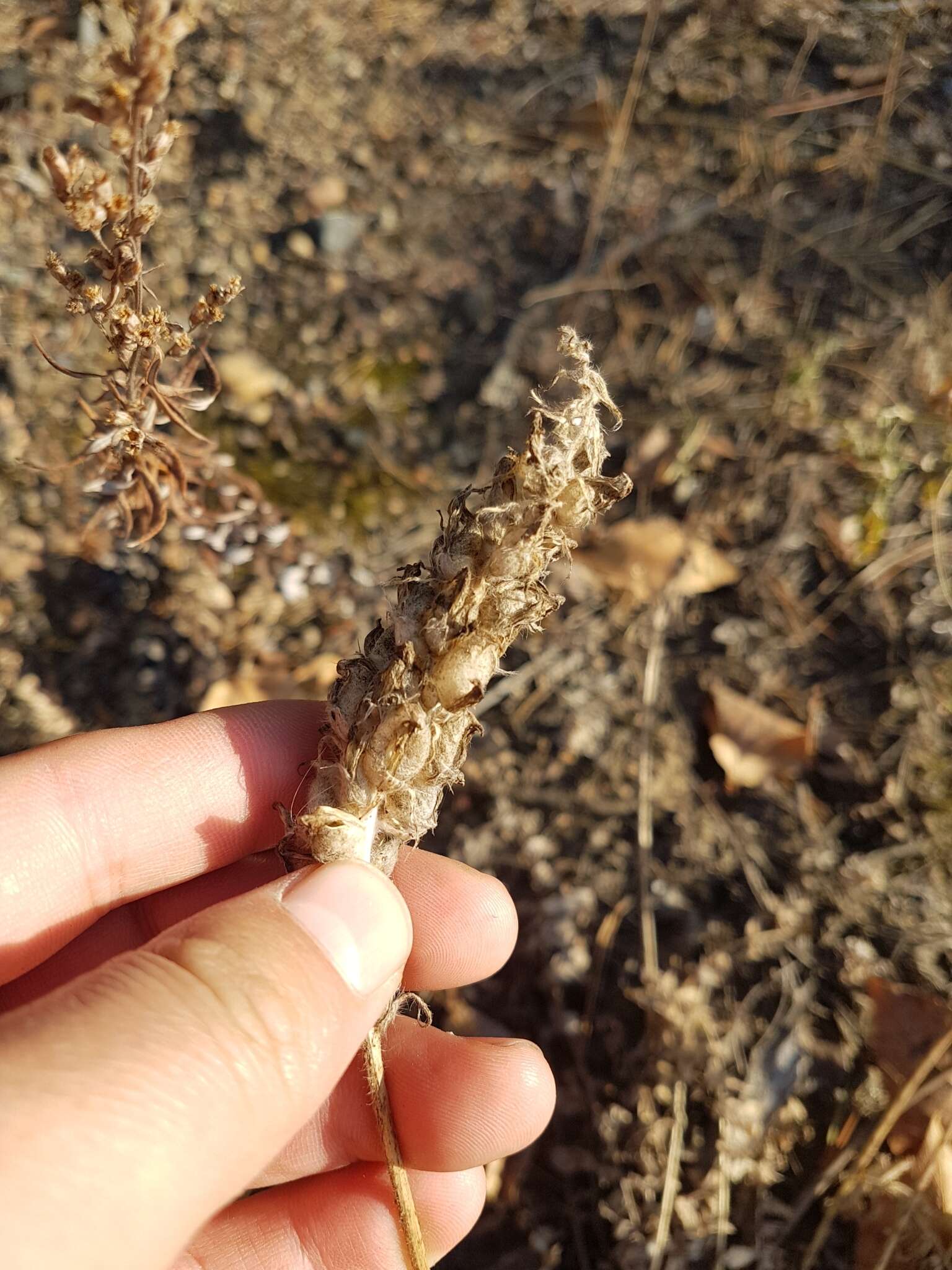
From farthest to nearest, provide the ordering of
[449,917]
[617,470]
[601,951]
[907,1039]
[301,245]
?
1. [301,245]
2. [617,470]
3. [601,951]
4. [907,1039]
5. [449,917]

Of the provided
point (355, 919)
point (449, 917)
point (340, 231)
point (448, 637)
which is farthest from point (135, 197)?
point (340, 231)

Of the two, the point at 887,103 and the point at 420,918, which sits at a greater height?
the point at 887,103

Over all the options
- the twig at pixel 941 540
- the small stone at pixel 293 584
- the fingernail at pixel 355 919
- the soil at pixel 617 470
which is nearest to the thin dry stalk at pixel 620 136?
the soil at pixel 617 470

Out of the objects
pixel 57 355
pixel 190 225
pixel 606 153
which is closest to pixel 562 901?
pixel 57 355

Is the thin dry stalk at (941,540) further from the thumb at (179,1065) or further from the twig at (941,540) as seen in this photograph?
the thumb at (179,1065)

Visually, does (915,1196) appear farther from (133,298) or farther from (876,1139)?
(133,298)

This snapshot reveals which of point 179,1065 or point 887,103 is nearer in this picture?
point 179,1065

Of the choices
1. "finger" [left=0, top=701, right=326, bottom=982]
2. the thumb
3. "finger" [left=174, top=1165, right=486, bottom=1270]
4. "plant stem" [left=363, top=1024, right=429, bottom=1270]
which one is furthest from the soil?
the thumb
